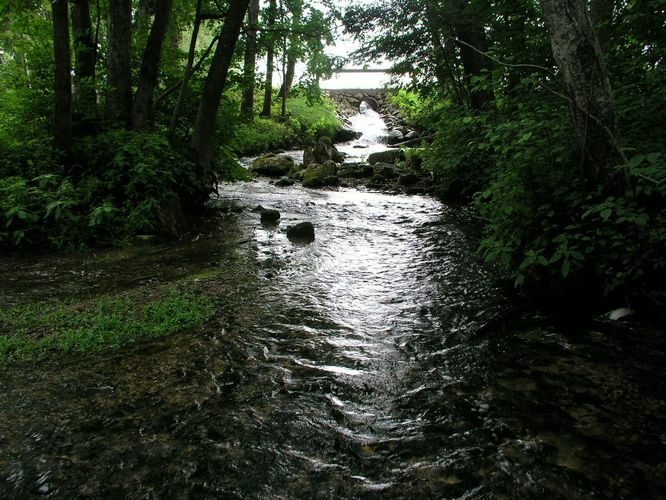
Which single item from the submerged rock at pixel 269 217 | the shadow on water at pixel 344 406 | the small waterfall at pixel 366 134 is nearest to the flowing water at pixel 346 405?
the shadow on water at pixel 344 406

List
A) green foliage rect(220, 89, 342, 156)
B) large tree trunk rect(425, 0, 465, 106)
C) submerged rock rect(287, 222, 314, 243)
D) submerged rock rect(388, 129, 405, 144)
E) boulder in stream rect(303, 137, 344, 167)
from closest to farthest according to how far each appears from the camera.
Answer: submerged rock rect(287, 222, 314, 243)
large tree trunk rect(425, 0, 465, 106)
boulder in stream rect(303, 137, 344, 167)
green foliage rect(220, 89, 342, 156)
submerged rock rect(388, 129, 405, 144)

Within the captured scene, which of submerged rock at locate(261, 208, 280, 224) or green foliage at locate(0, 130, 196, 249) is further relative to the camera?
submerged rock at locate(261, 208, 280, 224)

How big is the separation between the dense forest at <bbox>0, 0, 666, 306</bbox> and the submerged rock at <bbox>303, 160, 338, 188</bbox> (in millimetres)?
2515

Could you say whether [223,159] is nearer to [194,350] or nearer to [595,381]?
[194,350]

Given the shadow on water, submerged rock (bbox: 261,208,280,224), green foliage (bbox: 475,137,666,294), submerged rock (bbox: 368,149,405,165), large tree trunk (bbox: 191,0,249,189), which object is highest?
large tree trunk (bbox: 191,0,249,189)

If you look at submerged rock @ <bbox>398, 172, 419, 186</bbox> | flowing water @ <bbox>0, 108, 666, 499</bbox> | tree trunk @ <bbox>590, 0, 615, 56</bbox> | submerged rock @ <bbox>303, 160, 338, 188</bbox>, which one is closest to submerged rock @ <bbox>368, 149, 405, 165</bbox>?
submerged rock @ <bbox>303, 160, 338, 188</bbox>

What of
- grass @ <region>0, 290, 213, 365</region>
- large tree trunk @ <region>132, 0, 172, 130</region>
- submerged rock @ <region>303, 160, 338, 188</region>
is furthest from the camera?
submerged rock @ <region>303, 160, 338, 188</region>

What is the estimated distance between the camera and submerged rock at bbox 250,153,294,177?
15000mm

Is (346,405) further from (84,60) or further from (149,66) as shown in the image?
(84,60)

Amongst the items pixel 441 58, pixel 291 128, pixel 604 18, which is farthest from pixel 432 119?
pixel 291 128

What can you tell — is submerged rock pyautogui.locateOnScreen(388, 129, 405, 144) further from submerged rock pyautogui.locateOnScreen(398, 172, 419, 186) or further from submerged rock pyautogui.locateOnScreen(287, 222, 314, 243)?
submerged rock pyautogui.locateOnScreen(287, 222, 314, 243)

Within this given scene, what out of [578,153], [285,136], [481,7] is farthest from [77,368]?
[285,136]

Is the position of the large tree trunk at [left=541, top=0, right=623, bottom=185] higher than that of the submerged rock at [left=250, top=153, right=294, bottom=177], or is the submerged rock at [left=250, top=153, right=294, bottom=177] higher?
the large tree trunk at [left=541, top=0, right=623, bottom=185]

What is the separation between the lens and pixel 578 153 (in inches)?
158
